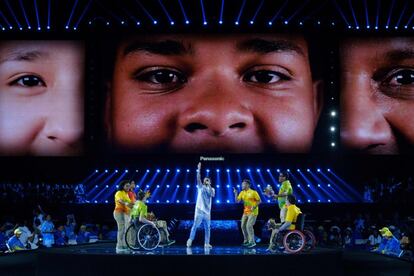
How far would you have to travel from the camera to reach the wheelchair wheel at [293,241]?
39.7ft

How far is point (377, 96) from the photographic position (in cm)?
1884

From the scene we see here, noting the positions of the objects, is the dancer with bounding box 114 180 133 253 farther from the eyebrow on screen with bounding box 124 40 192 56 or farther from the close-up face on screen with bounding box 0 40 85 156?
the eyebrow on screen with bounding box 124 40 192 56

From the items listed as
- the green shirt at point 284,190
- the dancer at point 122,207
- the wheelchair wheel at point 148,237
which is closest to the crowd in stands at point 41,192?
the dancer at point 122,207

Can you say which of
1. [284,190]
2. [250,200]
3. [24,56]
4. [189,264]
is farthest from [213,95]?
[189,264]

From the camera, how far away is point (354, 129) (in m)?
18.8

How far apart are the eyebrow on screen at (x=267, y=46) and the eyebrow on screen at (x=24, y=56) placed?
612 centimetres

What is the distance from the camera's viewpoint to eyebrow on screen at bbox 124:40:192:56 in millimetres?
18953

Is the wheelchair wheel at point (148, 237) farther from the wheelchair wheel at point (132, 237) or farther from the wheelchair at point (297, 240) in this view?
the wheelchair at point (297, 240)

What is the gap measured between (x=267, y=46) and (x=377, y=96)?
363cm

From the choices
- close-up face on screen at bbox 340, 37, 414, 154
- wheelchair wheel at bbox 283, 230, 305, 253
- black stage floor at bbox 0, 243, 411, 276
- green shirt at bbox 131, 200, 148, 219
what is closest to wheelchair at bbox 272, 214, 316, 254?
wheelchair wheel at bbox 283, 230, 305, 253

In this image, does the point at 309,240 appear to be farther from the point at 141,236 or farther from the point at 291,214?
the point at 141,236

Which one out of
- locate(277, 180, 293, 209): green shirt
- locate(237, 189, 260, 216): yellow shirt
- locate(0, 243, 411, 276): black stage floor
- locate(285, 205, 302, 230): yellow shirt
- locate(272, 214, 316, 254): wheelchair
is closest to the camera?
locate(0, 243, 411, 276): black stage floor

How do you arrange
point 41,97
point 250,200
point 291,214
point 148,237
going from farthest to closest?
point 41,97, point 250,200, point 148,237, point 291,214

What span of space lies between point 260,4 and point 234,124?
3.88m
